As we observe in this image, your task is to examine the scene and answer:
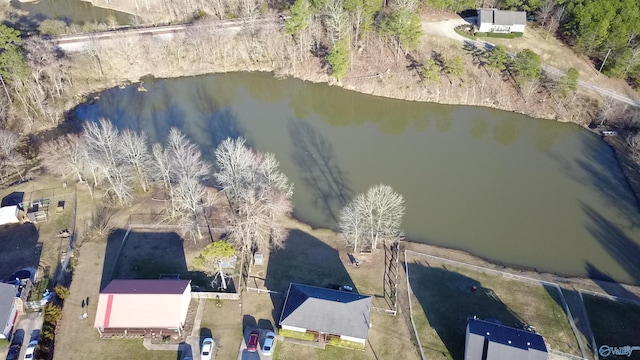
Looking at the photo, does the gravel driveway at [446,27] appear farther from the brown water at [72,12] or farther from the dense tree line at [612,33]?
the brown water at [72,12]

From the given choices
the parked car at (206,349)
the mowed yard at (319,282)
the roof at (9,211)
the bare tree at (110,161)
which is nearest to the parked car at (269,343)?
the mowed yard at (319,282)

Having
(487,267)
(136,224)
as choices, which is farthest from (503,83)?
(136,224)

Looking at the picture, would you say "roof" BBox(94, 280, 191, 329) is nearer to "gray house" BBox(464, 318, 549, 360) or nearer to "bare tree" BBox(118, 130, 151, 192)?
"bare tree" BBox(118, 130, 151, 192)

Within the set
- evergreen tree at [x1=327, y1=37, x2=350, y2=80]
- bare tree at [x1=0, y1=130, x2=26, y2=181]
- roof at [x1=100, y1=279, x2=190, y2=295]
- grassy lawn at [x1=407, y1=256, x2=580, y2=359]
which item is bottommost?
grassy lawn at [x1=407, y1=256, x2=580, y2=359]

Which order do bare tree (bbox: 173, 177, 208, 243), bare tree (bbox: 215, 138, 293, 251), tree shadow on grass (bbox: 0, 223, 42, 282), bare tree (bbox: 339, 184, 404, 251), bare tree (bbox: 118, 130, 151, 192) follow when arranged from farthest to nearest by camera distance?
bare tree (bbox: 118, 130, 151, 192), bare tree (bbox: 173, 177, 208, 243), bare tree (bbox: 215, 138, 293, 251), tree shadow on grass (bbox: 0, 223, 42, 282), bare tree (bbox: 339, 184, 404, 251)

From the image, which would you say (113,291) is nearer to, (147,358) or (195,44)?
(147,358)

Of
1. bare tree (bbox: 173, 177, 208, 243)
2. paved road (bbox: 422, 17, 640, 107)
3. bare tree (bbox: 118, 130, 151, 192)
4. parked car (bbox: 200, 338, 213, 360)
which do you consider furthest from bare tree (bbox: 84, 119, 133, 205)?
paved road (bbox: 422, 17, 640, 107)

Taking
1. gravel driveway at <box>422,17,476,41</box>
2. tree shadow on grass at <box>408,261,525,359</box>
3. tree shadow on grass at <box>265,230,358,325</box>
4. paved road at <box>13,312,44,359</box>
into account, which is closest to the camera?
paved road at <box>13,312,44,359</box>
